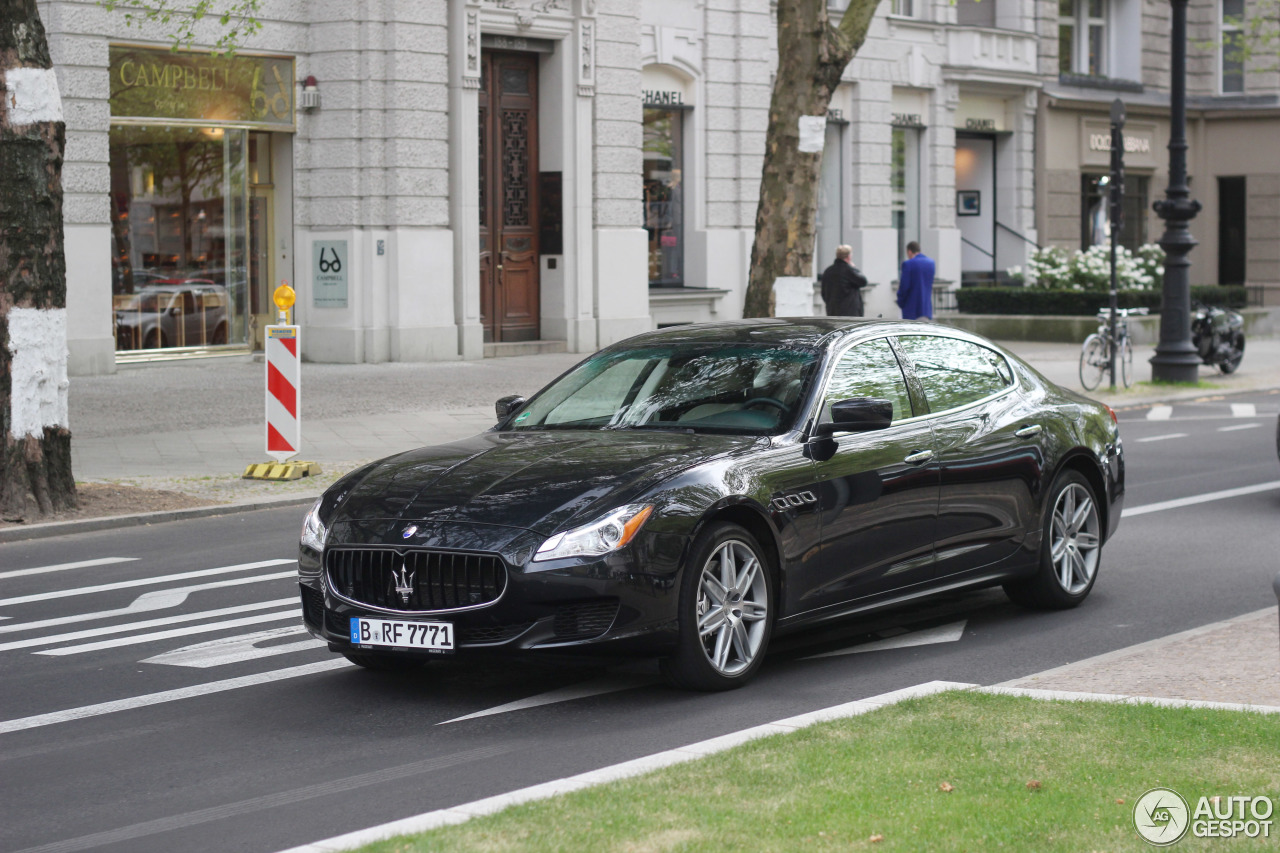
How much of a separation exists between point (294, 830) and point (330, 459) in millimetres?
10626

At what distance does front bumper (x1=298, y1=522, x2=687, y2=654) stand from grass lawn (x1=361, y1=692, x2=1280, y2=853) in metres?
0.94

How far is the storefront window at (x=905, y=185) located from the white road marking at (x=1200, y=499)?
73.0 ft

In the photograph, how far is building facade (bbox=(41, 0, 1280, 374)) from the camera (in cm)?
2375

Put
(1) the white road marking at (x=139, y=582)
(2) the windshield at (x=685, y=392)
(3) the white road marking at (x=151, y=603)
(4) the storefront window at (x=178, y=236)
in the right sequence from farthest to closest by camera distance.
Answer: (4) the storefront window at (x=178, y=236) < (1) the white road marking at (x=139, y=582) < (3) the white road marking at (x=151, y=603) < (2) the windshield at (x=685, y=392)

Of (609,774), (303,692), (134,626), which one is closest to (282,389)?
(134,626)

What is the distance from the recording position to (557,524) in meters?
6.72

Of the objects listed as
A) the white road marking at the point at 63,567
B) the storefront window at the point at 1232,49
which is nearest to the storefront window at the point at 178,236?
the white road marking at the point at 63,567

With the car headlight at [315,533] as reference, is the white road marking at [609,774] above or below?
below

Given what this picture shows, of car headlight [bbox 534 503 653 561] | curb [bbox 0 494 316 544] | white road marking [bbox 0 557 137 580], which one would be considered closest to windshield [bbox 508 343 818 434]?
car headlight [bbox 534 503 653 561]

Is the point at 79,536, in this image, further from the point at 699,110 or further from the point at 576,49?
the point at 699,110

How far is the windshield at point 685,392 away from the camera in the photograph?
7.84 metres

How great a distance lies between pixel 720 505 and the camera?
7.04m

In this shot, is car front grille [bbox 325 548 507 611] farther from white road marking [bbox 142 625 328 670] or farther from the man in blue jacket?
the man in blue jacket

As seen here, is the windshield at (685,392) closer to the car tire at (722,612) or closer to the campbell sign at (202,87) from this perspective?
the car tire at (722,612)
